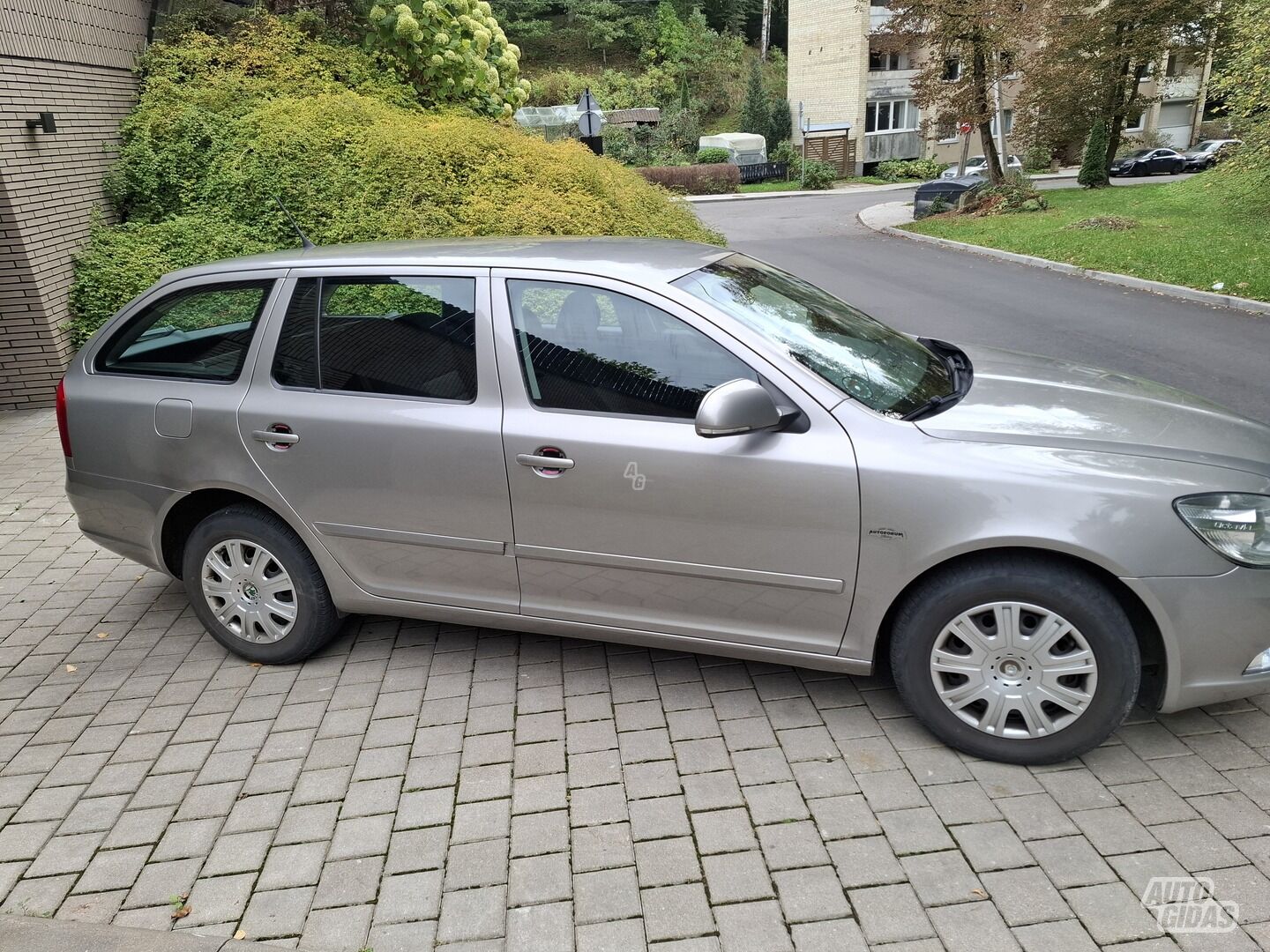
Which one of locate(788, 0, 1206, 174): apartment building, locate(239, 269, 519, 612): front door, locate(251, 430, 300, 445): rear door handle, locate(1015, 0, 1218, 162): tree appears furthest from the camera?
locate(788, 0, 1206, 174): apartment building

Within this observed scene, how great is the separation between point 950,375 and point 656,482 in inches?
56.3

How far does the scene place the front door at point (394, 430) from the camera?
3.58m

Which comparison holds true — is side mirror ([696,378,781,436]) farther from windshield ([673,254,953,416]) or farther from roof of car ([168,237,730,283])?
roof of car ([168,237,730,283])

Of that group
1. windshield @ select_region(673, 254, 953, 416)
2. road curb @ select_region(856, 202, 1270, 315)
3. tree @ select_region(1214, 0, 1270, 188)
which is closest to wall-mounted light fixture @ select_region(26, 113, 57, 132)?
windshield @ select_region(673, 254, 953, 416)

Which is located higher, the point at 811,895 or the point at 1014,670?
the point at 1014,670

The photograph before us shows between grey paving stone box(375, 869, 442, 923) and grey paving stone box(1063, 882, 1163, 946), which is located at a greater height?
grey paving stone box(1063, 882, 1163, 946)

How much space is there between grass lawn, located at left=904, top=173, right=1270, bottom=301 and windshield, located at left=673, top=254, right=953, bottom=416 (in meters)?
10.1

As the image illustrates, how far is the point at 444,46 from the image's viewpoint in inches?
454

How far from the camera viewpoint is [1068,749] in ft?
10.1

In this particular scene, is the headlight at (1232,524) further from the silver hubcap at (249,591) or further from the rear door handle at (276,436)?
the silver hubcap at (249,591)

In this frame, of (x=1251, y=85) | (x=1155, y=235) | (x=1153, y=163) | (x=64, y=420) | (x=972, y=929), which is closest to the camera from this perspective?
(x=972, y=929)

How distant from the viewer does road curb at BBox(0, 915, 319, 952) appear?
2617mm

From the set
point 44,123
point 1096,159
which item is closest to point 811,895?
point 44,123

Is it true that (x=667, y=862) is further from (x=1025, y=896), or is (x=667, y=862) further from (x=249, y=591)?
(x=249, y=591)
